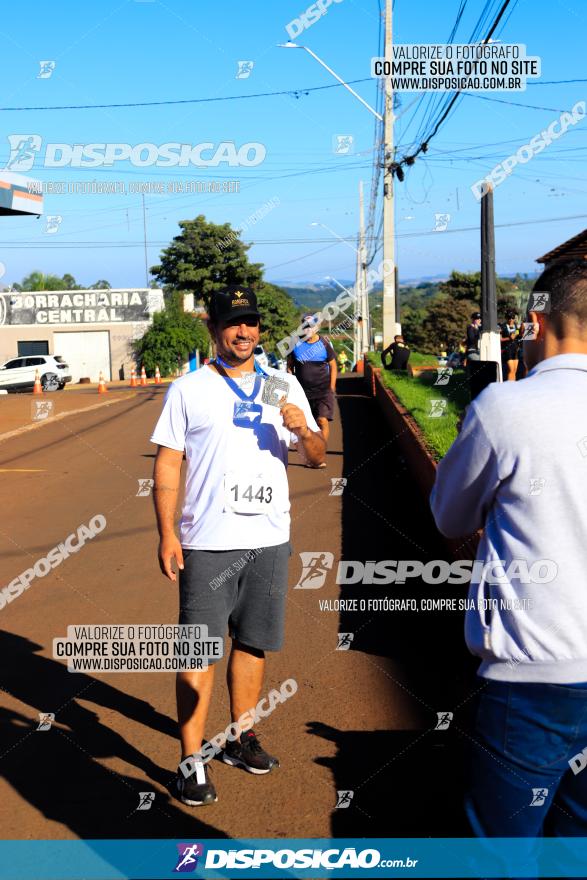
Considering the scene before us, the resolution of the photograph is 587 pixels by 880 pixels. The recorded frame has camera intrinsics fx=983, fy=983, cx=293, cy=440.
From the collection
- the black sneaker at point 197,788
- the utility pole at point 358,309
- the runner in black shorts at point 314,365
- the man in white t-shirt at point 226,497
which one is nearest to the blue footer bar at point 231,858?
the black sneaker at point 197,788

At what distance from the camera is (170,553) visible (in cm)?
412

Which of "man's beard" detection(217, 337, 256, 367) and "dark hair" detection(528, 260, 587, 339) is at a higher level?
"dark hair" detection(528, 260, 587, 339)

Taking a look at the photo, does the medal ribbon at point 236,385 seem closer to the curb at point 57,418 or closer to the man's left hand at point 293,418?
the man's left hand at point 293,418

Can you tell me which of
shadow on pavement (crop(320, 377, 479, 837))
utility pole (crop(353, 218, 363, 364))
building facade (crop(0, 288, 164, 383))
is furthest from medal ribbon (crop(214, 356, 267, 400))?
building facade (crop(0, 288, 164, 383))

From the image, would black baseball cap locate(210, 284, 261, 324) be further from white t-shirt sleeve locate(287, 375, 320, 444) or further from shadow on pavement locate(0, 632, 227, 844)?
shadow on pavement locate(0, 632, 227, 844)

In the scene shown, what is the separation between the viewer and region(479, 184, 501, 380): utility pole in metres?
9.79

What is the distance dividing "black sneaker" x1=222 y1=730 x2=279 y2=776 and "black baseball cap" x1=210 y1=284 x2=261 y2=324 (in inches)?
73.8

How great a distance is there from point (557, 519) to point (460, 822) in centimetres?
199

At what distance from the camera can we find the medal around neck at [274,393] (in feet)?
14.0

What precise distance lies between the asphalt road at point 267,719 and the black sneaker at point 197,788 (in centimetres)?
4

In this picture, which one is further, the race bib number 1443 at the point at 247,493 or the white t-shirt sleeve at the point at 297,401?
the white t-shirt sleeve at the point at 297,401

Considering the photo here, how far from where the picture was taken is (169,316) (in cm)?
5534

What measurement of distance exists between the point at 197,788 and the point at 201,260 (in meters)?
59.1

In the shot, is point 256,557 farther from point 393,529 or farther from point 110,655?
point 393,529
